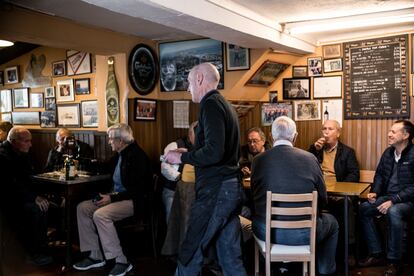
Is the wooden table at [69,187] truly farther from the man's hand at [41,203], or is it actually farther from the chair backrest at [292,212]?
the chair backrest at [292,212]

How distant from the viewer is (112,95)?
16.3ft

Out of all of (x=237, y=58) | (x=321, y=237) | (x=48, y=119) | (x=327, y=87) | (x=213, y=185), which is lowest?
(x=321, y=237)

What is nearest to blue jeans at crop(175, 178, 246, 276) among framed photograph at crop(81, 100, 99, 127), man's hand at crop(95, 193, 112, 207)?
man's hand at crop(95, 193, 112, 207)

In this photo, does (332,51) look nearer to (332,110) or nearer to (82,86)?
(332,110)

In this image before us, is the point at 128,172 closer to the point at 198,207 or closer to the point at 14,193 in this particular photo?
the point at 14,193

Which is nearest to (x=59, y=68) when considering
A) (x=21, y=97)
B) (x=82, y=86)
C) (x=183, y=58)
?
(x=82, y=86)

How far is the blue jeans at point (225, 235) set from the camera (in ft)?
8.67

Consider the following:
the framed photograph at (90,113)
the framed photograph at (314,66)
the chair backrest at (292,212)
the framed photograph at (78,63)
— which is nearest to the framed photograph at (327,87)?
the framed photograph at (314,66)

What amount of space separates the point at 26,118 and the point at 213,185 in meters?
5.09

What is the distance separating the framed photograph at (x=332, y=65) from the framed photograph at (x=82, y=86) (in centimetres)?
310

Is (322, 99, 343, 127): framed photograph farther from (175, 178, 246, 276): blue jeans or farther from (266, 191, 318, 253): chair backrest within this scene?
(175, 178, 246, 276): blue jeans

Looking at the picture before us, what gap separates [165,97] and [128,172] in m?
1.54

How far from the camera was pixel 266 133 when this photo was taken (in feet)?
17.6

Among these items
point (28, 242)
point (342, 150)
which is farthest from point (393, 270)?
point (28, 242)
